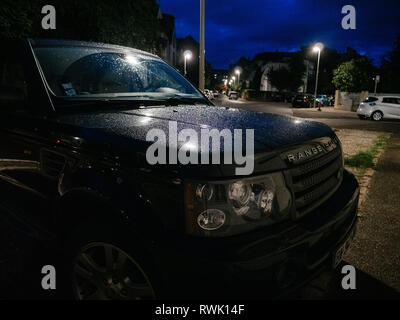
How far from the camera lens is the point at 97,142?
177 centimetres

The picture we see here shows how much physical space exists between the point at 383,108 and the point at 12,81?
2048 centimetres

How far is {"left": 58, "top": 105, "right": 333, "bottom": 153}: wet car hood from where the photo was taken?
1.74 meters

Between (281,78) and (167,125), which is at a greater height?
(281,78)

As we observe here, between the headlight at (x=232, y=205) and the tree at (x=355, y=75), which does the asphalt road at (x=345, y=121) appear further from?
the tree at (x=355, y=75)

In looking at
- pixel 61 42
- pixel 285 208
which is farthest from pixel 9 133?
pixel 285 208

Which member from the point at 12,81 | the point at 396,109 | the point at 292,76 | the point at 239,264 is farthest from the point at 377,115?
the point at 292,76

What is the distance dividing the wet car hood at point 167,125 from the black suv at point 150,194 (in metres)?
0.01

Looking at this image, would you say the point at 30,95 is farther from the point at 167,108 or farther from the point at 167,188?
the point at 167,188

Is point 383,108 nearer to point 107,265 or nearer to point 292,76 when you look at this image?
point 107,265

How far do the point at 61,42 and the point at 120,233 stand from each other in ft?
6.67

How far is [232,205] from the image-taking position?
5.02ft

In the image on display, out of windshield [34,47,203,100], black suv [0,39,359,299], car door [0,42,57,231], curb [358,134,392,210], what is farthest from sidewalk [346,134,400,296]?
car door [0,42,57,231]
